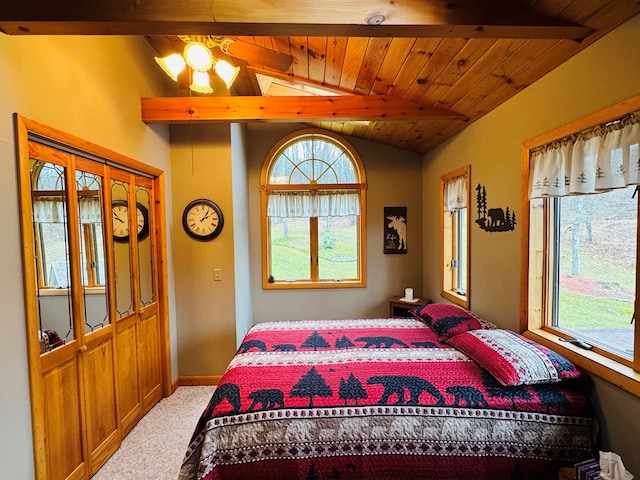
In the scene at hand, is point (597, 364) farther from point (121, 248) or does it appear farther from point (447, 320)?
point (121, 248)

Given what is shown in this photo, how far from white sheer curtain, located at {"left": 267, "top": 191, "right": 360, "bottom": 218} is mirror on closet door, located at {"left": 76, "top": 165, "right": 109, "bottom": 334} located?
202 cm

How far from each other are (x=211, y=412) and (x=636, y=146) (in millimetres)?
2358

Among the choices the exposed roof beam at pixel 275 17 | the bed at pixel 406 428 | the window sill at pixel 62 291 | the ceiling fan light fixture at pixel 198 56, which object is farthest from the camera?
the ceiling fan light fixture at pixel 198 56

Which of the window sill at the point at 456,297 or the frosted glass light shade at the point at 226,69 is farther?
the window sill at the point at 456,297

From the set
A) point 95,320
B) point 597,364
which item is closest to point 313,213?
point 95,320

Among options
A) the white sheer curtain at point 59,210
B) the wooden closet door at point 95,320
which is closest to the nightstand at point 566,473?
the wooden closet door at point 95,320

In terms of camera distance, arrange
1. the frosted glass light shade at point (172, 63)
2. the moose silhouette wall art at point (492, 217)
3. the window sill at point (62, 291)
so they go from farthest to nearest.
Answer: the moose silhouette wall art at point (492, 217)
the frosted glass light shade at point (172, 63)
the window sill at point (62, 291)

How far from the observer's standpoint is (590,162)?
61.0 inches

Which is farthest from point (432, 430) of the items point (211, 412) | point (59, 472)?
point (59, 472)

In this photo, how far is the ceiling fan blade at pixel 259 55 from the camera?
2049 millimetres

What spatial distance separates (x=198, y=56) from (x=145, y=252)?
5.53ft

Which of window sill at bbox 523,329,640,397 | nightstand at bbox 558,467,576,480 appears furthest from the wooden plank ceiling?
nightstand at bbox 558,467,576,480

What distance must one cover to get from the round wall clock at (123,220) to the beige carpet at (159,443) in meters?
1.51

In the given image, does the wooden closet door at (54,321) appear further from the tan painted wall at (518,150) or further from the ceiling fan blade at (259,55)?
the tan painted wall at (518,150)
